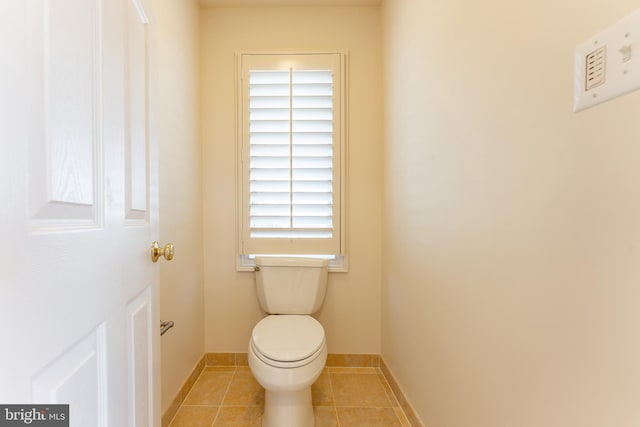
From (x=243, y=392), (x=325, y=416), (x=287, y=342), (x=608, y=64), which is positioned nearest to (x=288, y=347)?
(x=287, y=342)

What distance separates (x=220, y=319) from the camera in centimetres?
202

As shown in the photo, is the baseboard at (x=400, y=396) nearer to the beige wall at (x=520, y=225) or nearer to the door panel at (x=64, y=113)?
the beige wall at (x=520, y=225)

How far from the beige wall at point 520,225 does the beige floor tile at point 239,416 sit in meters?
0.79

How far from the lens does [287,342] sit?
135cm

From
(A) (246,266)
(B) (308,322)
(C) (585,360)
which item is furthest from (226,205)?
(C) (585,360)

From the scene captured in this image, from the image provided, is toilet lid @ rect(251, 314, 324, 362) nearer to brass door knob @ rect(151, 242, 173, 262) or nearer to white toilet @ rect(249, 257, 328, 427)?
white toilet @ rect(249, 257, 328, 427)

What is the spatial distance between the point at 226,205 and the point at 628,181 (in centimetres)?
187

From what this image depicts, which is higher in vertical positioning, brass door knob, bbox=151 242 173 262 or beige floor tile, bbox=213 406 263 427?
brass door knob, bbox=151 242 173 262

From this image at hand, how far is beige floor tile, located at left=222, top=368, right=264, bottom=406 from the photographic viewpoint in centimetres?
164

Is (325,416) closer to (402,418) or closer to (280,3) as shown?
(402,418)

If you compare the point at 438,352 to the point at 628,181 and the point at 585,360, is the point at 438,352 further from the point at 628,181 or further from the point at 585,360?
the point at 628,181

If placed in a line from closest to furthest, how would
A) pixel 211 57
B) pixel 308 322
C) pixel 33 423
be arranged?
pixel 33 423 < pixel 308 322 < pixel 211 57

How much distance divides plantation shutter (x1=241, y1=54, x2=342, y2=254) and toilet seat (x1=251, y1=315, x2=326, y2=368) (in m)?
Result: 0.54

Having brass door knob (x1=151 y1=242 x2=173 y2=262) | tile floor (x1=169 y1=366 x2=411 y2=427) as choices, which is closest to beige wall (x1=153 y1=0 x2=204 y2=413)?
tile floor (x1=169 y1=366 x2=411 y2=427)
